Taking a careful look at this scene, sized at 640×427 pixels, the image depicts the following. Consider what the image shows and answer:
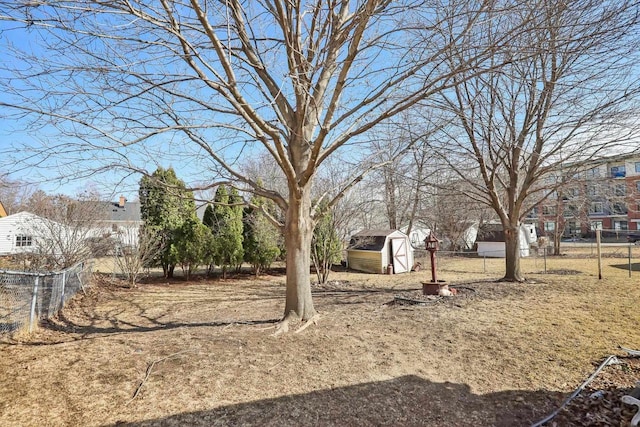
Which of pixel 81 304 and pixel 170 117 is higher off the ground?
pixel 170 117

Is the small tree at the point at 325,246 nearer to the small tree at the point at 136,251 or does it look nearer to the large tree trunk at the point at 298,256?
the large tree trunk at the point at 298,256

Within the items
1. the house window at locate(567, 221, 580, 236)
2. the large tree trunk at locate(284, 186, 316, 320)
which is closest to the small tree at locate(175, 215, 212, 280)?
the large tree trunk at locate(284, 186, 316, 320)

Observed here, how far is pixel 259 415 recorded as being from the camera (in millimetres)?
2846

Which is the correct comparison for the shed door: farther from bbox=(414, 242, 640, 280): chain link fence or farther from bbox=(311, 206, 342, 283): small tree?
bbox=(311, 206, 342, 283): small tree

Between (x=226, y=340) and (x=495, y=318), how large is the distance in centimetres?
458

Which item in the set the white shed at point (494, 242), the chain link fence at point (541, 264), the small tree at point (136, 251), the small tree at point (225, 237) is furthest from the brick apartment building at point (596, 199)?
the small tree at point (136, 251)

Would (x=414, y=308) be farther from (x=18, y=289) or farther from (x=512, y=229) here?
(x=18, y=289)

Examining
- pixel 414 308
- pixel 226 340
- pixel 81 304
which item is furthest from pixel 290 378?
pixel 81 304

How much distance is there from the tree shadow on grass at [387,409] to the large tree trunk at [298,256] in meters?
2.28

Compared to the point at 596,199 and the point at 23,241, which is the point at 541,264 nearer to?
the point at 596,199

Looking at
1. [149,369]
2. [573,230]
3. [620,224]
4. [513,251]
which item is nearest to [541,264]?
[513,251]

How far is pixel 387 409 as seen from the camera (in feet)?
9.84

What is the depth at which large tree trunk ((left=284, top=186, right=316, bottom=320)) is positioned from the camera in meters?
5.45

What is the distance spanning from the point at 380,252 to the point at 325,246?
4.36 m
